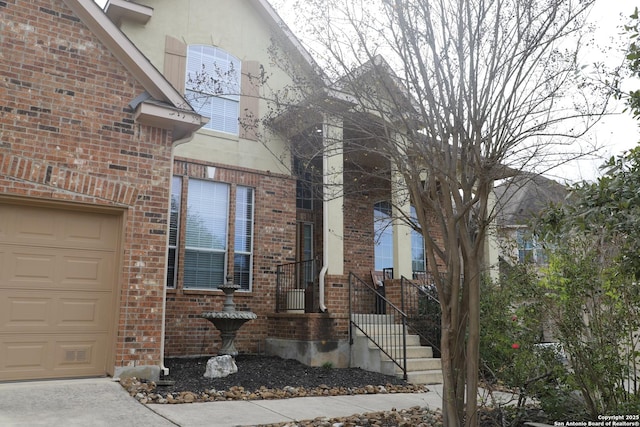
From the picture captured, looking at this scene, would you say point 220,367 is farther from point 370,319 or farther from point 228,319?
point 370,319

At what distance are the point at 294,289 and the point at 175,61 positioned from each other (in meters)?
5.16

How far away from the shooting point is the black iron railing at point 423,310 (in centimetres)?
1020

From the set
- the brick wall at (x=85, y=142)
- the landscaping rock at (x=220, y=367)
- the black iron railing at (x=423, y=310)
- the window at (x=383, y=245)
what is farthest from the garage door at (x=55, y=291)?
the window at (x=383, y=245)

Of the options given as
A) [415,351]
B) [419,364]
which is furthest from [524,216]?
[415,351]

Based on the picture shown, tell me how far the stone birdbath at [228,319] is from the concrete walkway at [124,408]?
240 centimetres

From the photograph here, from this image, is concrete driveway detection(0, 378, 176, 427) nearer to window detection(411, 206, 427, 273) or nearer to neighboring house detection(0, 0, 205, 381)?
neighboring house detection(0, 0, 205, 381)

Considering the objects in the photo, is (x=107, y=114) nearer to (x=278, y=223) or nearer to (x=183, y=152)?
(x=183, y=152)

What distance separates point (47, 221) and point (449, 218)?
17.1ft

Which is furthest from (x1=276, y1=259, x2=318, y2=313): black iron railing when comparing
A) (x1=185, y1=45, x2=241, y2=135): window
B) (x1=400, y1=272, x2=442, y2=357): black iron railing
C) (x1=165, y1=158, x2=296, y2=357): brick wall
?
(x1=185, y1=45, x2=241, y2=135): window

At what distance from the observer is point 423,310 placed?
34.6 feet

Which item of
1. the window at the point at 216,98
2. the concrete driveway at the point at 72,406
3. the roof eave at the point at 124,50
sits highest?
the window at the point at 216,98

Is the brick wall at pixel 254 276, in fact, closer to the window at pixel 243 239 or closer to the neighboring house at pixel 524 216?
the window at pixel 243 239

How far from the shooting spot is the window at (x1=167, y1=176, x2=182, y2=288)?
391 inches

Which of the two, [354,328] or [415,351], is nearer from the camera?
[415,351]
